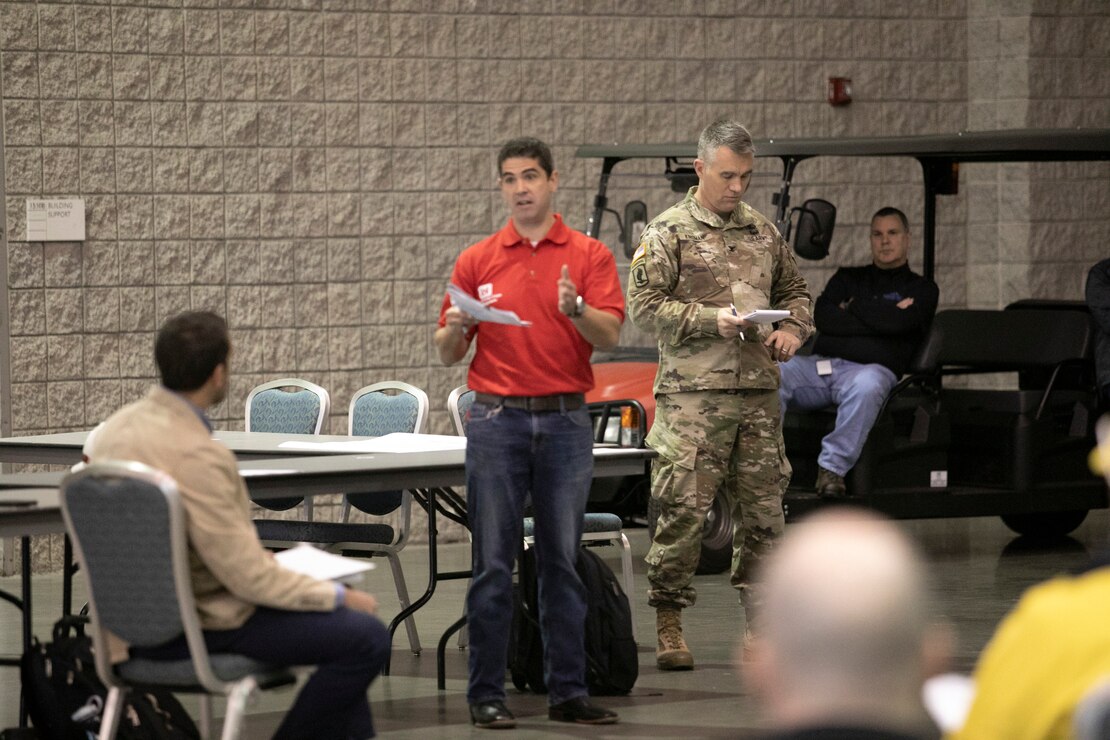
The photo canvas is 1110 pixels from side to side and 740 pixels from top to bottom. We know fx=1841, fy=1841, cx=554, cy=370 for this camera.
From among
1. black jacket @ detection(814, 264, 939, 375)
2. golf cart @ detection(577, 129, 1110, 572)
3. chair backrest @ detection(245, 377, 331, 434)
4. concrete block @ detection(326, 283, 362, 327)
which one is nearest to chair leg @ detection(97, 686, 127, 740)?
chair backrest @ detection(245, 377, 331, 434)

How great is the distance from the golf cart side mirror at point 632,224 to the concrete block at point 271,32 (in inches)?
86.3

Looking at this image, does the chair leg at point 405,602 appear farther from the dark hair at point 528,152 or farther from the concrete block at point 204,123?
the concrete block at point 204,123

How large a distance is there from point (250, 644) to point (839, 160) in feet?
25.6

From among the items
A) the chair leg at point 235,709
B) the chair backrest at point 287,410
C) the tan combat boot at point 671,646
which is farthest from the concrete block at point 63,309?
the chair leg at point 235,709

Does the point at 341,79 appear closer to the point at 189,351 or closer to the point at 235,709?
the point at 189,351

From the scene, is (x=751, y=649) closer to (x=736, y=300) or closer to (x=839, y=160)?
(x=736, y=300)

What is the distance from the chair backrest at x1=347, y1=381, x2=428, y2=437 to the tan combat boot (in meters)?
1.45

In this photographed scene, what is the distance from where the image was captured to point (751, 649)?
639cm

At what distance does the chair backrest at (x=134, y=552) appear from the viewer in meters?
4.34

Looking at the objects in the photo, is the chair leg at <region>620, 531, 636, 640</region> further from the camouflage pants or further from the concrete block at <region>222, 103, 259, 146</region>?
the concrete block at <region>222, 103, 259, 146</region>

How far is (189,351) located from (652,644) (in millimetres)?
3226

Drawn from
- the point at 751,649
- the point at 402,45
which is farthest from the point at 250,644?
the point at 402,45

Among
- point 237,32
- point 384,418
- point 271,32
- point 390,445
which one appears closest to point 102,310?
point 237,32

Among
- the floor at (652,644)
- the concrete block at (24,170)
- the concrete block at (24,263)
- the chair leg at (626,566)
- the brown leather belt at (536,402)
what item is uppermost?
the concrete block at (24,170)
